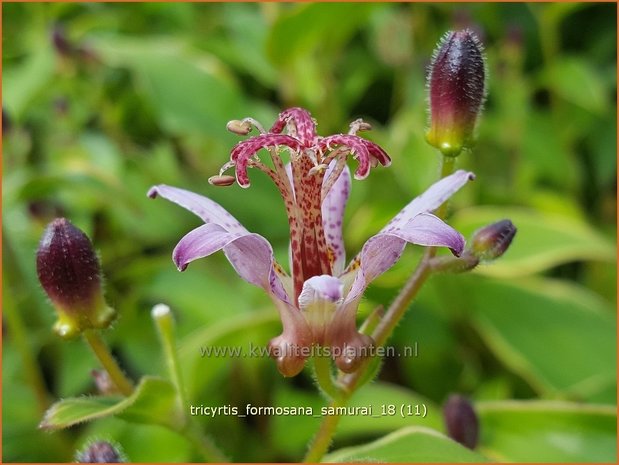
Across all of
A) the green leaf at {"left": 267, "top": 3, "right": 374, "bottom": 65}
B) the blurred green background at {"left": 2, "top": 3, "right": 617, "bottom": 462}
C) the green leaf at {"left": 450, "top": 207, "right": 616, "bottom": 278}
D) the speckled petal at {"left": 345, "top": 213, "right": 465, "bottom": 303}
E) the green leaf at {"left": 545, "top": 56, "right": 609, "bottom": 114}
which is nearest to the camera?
the speckled petal at {"left": 345, "top": 213, "right": 465, "bottom": 303}

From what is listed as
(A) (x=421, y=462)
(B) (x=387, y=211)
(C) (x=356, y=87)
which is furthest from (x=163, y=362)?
(C) (x=356, y=87)

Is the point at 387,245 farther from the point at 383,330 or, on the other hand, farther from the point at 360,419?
the point at 360,419

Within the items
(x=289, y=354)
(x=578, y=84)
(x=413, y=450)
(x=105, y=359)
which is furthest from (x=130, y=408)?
(x=578, y=84)

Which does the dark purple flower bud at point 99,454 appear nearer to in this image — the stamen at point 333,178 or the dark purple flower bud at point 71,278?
the dark purple flower bud at point 71,278

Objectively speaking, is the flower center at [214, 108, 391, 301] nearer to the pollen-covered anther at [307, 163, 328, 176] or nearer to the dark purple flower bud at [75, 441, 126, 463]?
the pollen-covered anther at [307, 163, 328, 176]

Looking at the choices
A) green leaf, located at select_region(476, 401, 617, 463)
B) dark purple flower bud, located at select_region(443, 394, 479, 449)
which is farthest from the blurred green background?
dark purple flower bud, located at select_region(443, 394, 479, 449)
